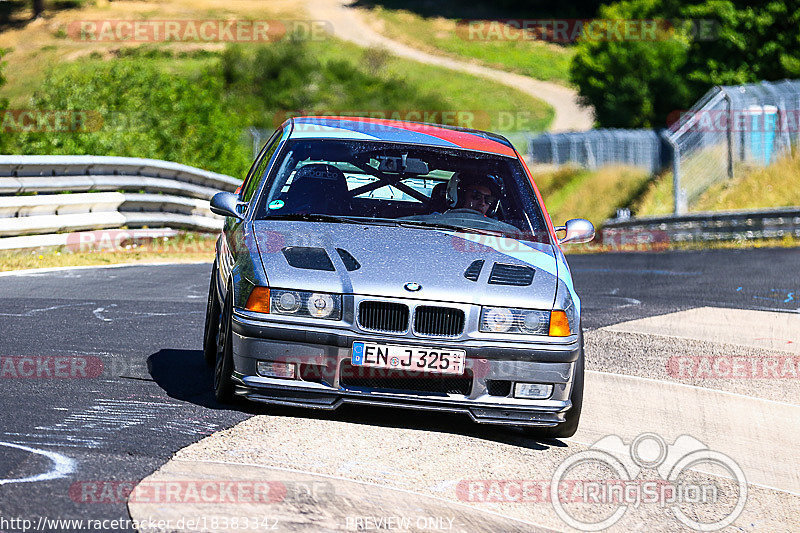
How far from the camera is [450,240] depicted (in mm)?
6484

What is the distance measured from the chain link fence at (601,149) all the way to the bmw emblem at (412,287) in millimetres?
40529

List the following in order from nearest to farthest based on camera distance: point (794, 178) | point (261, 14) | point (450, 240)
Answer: point (450, 240) → point (794, 178) → point (261, 14)

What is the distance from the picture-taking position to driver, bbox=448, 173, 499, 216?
7.08 metres

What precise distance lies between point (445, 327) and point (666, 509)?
1.35 m

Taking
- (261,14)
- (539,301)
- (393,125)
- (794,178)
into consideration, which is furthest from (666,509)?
(261,14)

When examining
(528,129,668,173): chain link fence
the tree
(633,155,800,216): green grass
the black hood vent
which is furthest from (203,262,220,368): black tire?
the tree

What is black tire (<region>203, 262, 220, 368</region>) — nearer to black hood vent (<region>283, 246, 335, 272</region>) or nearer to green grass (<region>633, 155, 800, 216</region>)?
black hood vent (<region>283, 246, 335, 272</region>)

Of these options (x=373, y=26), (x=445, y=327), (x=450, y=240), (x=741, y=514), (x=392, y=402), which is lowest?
(x=741, y=514)

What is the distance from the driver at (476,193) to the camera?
708 cm

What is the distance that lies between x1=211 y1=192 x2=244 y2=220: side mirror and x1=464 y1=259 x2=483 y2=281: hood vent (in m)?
1.49

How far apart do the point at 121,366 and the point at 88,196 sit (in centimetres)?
794

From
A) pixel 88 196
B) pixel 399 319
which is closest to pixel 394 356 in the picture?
pixel 399 319

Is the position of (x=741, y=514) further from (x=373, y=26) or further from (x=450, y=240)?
(x=373, y=26)

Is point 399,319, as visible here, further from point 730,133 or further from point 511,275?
point 730,133
